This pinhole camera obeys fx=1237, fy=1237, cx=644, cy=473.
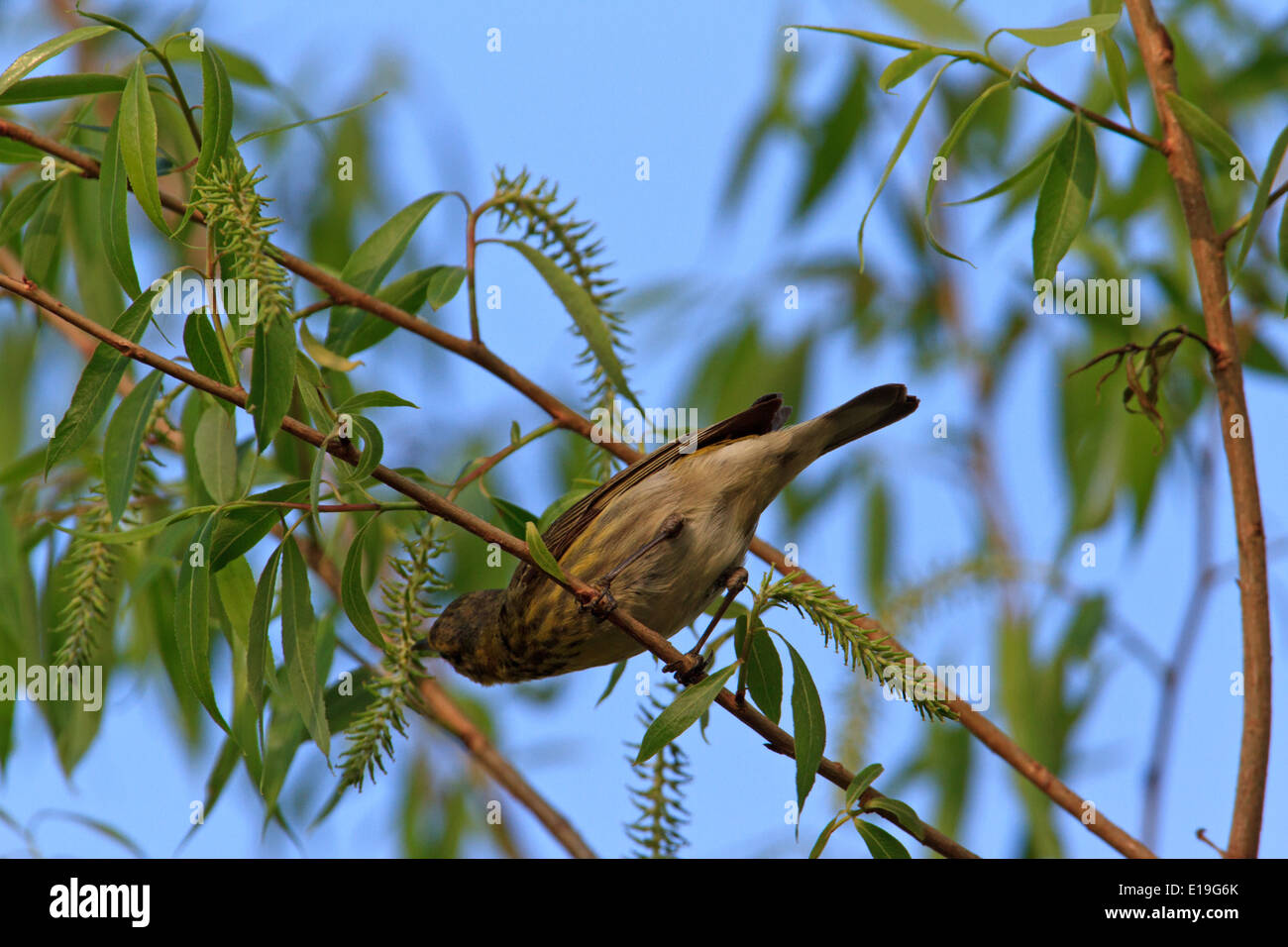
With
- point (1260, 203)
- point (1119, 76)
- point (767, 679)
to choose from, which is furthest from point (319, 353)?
point (1260, 203)

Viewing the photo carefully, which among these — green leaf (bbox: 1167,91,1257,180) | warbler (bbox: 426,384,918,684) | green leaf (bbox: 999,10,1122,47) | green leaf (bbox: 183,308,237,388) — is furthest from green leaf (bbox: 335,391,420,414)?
green leaf (bbox: 1167,91,1257,180)

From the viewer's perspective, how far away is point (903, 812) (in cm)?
178

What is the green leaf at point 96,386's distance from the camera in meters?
1.81

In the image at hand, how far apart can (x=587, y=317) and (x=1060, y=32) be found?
964 millimetres

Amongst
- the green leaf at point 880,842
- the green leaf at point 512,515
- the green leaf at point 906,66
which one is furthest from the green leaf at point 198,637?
the green leaf at point 906,66

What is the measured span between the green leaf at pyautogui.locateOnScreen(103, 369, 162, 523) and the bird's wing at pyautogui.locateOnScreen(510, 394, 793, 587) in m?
0.80

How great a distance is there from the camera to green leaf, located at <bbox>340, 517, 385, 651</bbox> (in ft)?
6.18

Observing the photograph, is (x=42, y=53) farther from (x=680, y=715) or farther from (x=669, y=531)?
(x=669, y=531)

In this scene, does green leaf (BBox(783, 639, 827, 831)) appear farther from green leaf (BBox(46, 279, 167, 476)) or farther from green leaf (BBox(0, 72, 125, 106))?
green leaf (BBox(0, 72, 125, 106))

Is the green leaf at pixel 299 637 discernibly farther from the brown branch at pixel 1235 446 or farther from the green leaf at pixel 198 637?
the brown branch at pixel 1235 446

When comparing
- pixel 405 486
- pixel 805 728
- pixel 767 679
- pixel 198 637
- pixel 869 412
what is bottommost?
pixel 805 728

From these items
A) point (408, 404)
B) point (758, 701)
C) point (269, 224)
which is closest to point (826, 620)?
point (758, 701)

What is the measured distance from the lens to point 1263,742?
192 centimetres

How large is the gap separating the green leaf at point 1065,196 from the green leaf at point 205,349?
1.30 metres
